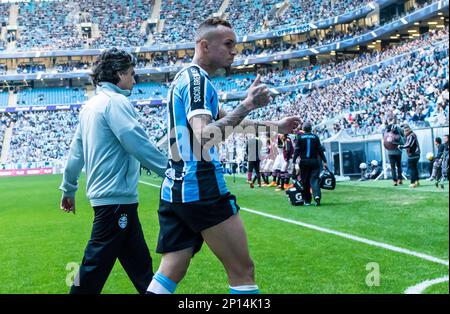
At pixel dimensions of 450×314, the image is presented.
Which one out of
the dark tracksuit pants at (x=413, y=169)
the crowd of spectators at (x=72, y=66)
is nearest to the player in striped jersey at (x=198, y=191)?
the dark tracksuit pants at (x=413, y=169)

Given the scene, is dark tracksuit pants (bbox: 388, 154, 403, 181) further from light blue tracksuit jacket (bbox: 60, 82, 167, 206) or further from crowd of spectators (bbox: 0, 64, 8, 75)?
crowd of spectators (bbox: 0, 64, 8, 75)

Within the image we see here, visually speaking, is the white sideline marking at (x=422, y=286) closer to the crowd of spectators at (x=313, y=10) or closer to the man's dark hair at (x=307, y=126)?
the man's dark hair at (x=307, y=126)

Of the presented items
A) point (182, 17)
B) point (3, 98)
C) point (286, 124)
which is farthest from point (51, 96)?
point (286, 124)

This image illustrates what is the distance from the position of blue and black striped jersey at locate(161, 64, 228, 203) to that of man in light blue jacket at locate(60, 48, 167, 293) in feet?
1.39

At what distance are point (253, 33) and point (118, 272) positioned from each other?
208ft

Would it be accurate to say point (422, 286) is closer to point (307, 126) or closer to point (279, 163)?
point (307, 126)

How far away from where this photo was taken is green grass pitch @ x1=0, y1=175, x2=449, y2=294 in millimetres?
5484

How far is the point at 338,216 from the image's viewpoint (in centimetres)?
1060

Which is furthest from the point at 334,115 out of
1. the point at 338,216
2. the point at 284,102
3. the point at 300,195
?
the point at 338,216

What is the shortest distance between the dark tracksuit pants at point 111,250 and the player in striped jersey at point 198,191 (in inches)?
26.2

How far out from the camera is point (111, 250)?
3.91 meters

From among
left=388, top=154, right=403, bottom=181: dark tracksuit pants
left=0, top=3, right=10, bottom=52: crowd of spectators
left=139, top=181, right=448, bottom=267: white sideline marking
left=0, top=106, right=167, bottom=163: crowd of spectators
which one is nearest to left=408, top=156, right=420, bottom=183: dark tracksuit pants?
left=388, top=154, right=403, bottom=181: dark tracksuit pants

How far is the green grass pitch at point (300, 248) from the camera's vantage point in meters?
5.48
